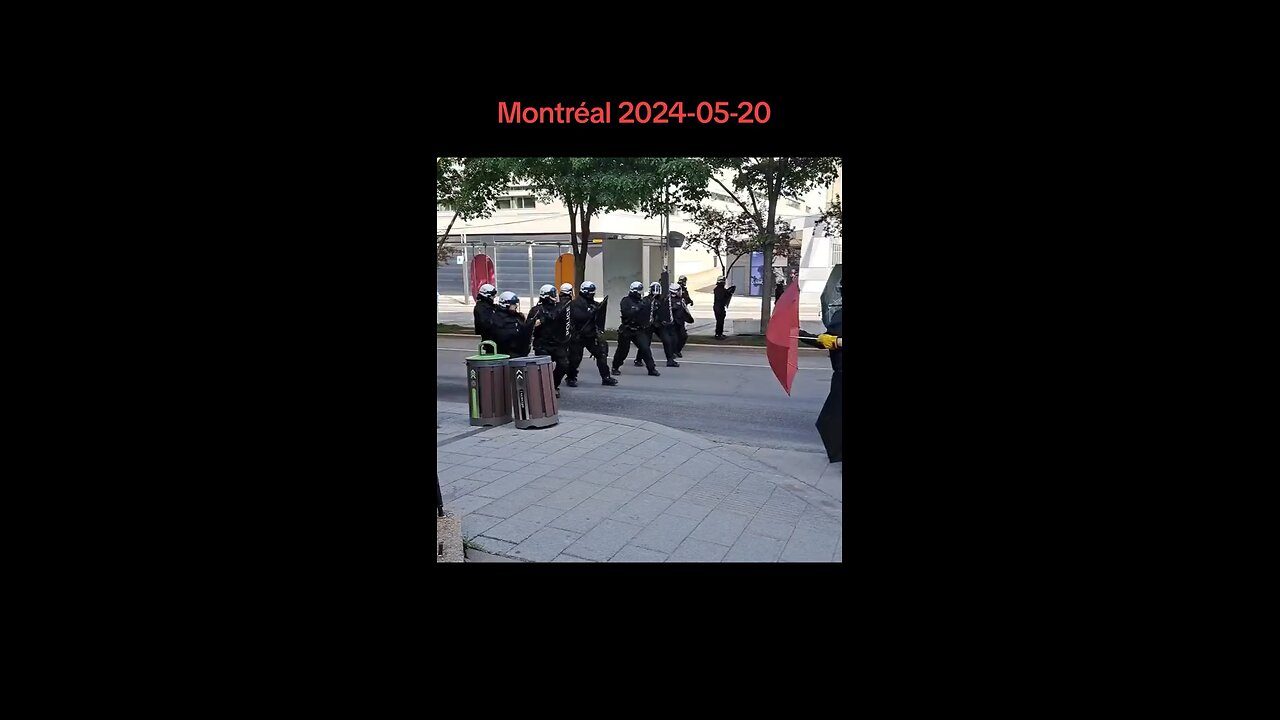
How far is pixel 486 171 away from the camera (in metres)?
14.8

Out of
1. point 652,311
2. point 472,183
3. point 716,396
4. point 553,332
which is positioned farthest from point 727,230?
point 553,332

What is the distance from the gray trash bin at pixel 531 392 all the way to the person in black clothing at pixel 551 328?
7.59 feet

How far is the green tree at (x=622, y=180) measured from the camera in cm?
1342

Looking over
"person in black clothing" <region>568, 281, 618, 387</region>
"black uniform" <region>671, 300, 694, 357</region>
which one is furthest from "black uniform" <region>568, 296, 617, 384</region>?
"black uniform" <region>671, 300, 694, 357</region>

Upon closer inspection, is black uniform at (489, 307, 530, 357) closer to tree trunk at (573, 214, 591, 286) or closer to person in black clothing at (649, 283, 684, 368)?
person in black clothing at (649, 283, 684, 368)

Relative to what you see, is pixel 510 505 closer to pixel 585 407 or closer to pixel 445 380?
pixel 585 407

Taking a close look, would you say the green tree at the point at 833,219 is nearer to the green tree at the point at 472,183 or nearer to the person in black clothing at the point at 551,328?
the green tree at the point at 472,183

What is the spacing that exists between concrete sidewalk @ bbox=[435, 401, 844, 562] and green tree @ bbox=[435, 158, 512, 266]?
8.35 m

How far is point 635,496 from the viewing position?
5.29m

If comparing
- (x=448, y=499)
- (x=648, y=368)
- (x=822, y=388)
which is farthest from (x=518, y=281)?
(x=448, y=499)

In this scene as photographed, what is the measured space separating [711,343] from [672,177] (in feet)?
13.3

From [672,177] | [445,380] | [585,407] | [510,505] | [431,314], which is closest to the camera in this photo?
[431,314]

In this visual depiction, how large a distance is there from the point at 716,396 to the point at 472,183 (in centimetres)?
822

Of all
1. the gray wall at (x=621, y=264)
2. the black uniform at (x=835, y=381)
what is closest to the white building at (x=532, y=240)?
the gray wall at (x=621, y=264)
